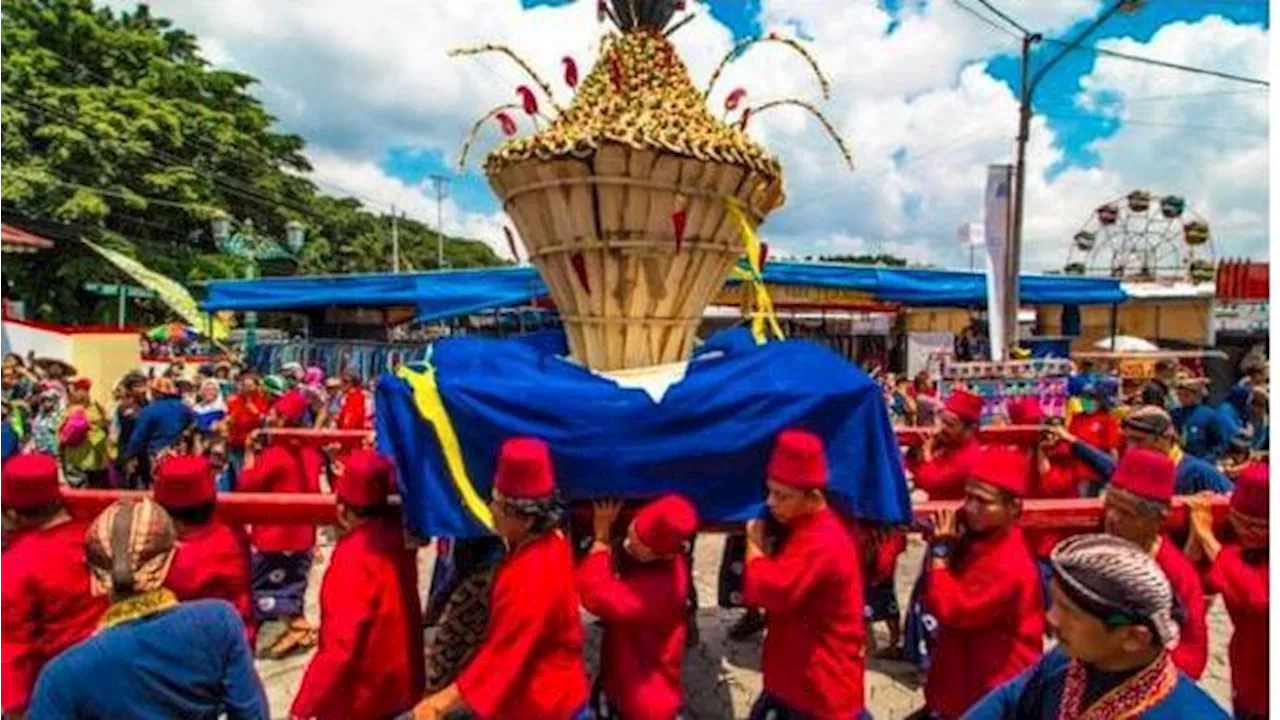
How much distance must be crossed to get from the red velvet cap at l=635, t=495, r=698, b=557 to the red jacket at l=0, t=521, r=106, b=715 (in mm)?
1756

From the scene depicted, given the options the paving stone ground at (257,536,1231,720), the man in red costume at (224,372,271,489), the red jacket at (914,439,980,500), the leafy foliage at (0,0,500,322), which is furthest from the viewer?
the leafy foliage at (0,0,500,322)

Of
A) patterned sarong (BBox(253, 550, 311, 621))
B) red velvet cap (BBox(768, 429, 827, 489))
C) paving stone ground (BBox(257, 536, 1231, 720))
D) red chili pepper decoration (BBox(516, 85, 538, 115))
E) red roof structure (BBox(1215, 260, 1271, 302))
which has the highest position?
red roof structure (BBox(1215, 260, 1271, 302))

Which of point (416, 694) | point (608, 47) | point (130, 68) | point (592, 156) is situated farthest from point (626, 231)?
point (130, 68)

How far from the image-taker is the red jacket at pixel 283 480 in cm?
484

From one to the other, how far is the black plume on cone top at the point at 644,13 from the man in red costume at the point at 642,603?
1.73 metres

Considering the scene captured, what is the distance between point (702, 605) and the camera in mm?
5844

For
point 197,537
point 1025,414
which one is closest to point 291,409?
point 197,537

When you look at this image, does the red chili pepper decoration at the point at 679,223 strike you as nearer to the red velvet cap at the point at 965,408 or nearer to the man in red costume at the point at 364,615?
the man in red costume at the point at 364,615

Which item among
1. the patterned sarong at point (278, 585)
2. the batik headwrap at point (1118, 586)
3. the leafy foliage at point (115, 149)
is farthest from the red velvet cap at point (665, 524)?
the leafy foliage at point (115, 149)

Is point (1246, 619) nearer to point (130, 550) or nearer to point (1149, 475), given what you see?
point (1149, 475)

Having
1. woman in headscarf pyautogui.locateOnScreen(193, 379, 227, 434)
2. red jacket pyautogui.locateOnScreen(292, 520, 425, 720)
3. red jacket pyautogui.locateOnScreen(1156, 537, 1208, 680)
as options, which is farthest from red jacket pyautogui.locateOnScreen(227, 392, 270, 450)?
red jacket pyautogui.locateOnScreen(1156, 537, 1208, 680)

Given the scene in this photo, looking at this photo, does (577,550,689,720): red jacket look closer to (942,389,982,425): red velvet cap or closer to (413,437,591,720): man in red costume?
(413,437,591,720): man in red costume

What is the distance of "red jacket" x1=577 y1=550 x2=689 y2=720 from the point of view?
2.91 m

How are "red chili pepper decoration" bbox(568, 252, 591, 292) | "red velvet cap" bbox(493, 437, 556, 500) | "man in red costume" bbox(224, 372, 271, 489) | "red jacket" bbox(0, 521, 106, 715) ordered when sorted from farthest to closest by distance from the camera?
"man in red costume" bbox(224, 372, 271, 489) → "red chili pepper decoration" bbox(568, 252, 591, 292) → "red jacket" bbox(0, 521, 106, 715) → "red velvet cap" bbox(493, 437, 556, 500)
